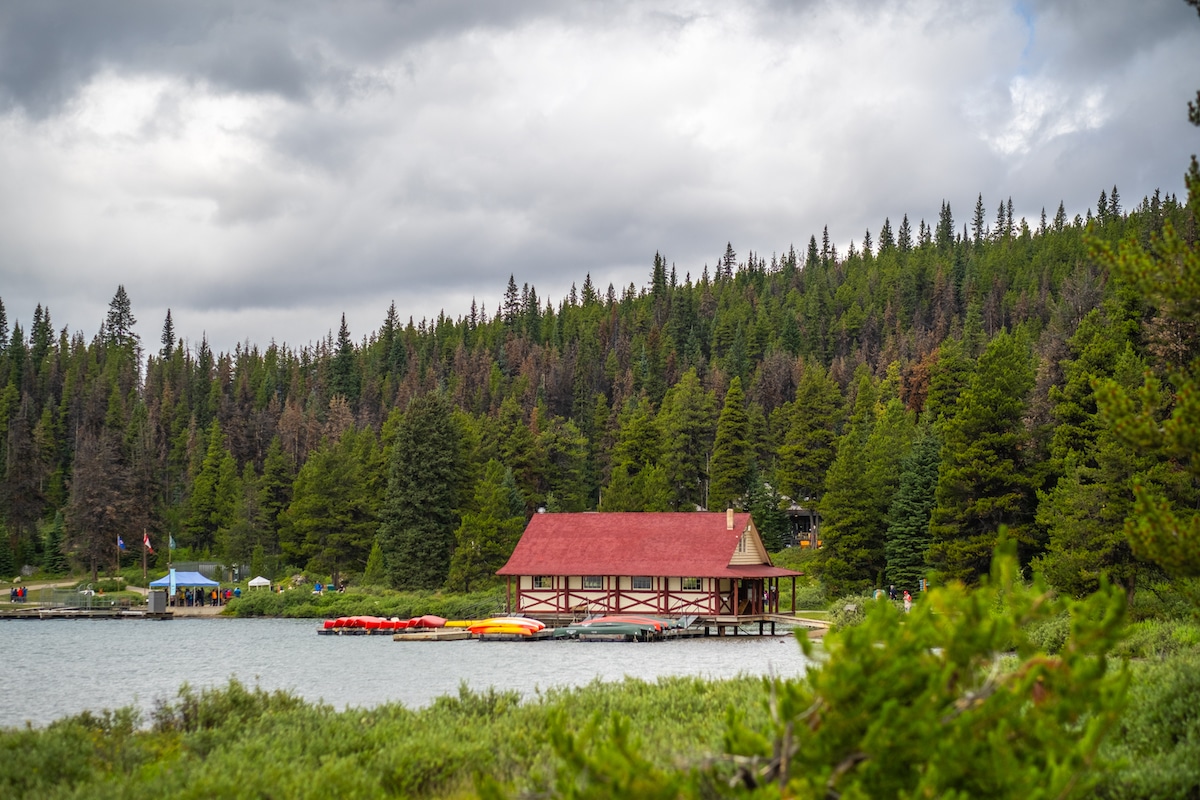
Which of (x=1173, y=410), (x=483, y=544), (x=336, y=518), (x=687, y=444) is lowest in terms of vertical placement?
(x=483, y=544)

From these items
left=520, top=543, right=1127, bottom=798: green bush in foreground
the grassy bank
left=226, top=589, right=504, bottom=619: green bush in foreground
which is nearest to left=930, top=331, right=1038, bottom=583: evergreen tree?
left=226, top=589, right=504, bottom=619: green bush in foreground

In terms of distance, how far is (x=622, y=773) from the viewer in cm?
794

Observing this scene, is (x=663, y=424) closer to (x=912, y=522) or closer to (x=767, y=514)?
(x=767, y=514)

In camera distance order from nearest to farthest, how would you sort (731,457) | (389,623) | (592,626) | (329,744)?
(329,744) → (592,626) → (389,623) → (731,457)

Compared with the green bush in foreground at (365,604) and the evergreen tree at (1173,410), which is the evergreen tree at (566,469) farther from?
the evergreen tree at (1173,410)

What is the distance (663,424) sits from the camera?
89.6m

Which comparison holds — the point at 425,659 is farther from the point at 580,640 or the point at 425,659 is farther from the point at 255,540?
the point at 255,540

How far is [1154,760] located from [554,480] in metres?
77.9

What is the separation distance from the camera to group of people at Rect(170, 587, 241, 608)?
7450cm

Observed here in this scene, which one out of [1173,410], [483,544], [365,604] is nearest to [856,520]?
[483,544]

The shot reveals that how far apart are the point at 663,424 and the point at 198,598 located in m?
36.5

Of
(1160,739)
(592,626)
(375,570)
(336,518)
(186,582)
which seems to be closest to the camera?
(1160,739)

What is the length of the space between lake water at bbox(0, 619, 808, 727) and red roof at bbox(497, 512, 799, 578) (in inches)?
158

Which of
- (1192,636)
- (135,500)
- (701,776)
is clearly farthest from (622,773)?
(135,500)
